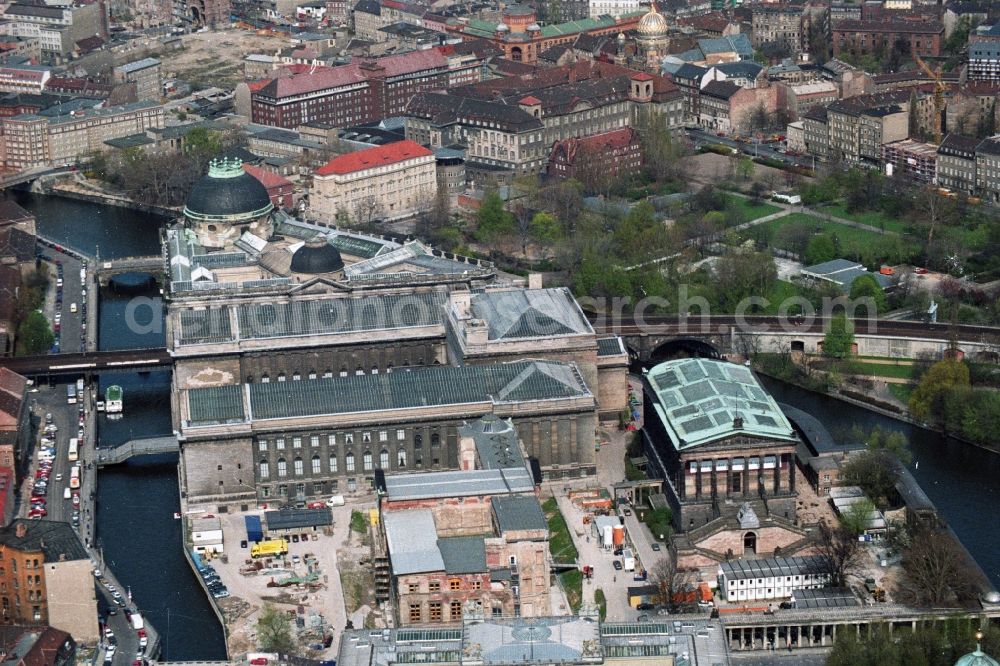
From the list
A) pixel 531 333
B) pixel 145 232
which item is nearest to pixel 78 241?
pixel 145 232

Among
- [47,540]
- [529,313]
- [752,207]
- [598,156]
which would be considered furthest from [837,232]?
[47,540]

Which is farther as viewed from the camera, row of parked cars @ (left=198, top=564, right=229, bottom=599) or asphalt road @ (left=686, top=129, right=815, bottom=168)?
asphalt road @ (left=686, top=129, right=815, bottom=168)

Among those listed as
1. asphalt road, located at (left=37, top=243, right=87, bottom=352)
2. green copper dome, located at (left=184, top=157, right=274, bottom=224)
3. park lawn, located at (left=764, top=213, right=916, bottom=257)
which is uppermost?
green copper dome, located at (left=184, top=157, right=274, bottom=224)

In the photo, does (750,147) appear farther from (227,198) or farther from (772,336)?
(227,198)

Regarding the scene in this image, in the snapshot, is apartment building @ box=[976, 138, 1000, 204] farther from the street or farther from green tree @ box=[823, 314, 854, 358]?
the street

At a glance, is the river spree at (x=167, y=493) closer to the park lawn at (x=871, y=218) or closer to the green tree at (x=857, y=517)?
the green tree at (x=857, y=517)

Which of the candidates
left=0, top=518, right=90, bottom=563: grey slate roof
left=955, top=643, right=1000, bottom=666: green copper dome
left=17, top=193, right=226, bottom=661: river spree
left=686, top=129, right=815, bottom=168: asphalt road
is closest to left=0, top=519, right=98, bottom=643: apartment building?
left=0, top=518, right=90, bottom=563: grey slate roof

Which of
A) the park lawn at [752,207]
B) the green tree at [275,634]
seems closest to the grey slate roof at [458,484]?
the green tree at [275,634]

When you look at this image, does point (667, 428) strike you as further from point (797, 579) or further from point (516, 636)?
point (516, 636)

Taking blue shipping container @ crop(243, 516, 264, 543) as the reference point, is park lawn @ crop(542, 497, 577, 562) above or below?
below
